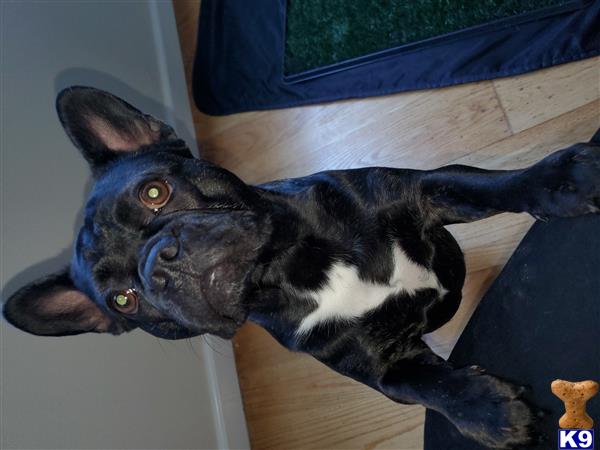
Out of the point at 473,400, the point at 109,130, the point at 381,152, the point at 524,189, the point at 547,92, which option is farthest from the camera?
the point at 381,152

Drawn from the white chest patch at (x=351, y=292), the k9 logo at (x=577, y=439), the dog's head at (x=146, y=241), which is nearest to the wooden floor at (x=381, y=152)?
the white chest patch at (x=351, y=292)

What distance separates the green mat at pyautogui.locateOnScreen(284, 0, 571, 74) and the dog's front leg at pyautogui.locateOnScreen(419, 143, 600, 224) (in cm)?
151

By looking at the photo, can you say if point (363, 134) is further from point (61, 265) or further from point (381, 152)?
point (61, 265)

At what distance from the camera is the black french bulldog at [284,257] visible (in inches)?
82.0

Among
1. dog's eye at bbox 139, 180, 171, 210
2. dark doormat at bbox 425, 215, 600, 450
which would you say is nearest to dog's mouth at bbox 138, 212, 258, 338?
dog's eye at bbox 139, 180, 171, 210

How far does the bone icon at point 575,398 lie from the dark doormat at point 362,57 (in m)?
1.86

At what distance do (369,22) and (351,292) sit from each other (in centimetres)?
220

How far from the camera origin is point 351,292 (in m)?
2.43

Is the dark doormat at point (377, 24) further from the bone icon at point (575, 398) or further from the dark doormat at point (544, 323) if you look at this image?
the bone icon at point (575, 398)

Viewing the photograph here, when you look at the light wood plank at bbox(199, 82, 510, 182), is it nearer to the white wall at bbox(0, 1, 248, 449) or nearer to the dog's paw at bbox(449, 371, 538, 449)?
the white wall at bbox(0, 1, 248, 449)

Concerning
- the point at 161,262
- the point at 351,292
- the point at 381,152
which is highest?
the point at 161,262

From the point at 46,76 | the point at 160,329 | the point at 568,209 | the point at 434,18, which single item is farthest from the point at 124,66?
the point at 568,209

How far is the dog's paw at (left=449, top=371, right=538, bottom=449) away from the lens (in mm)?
2016

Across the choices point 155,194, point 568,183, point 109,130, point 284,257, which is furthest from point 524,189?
point 109,130
